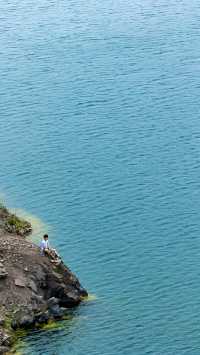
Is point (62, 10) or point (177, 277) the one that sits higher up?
point (62, 10)

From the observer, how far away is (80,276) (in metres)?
102

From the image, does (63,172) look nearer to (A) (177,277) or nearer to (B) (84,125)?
(B) (84,125)

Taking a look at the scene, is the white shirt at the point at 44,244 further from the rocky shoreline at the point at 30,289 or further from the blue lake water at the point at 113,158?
the blue lake water at the point at 113,158

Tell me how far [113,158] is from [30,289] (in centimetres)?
4135

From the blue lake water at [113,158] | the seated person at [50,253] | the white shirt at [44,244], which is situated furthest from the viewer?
the seated person at [50,253]

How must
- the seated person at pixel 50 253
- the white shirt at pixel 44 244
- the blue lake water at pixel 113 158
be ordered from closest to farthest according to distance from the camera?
1. the blue lake water at pixel 113 158
2. the white shirt at pixel 44 244
3. the seated person at pixel 50 253

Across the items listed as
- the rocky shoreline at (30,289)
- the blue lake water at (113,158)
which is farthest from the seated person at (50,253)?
the blue lake water at (113,158)

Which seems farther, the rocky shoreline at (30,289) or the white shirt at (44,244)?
the white shirt at (44,244)

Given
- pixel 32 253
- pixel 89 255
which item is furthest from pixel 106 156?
pixel 32 253

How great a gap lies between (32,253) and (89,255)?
34.5 feet

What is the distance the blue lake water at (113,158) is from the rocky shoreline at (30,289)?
1.86m

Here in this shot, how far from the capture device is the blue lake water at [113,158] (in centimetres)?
9444

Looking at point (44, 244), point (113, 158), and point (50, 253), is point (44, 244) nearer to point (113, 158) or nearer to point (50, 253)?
point (50, 253)

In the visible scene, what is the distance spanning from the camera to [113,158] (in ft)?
433
